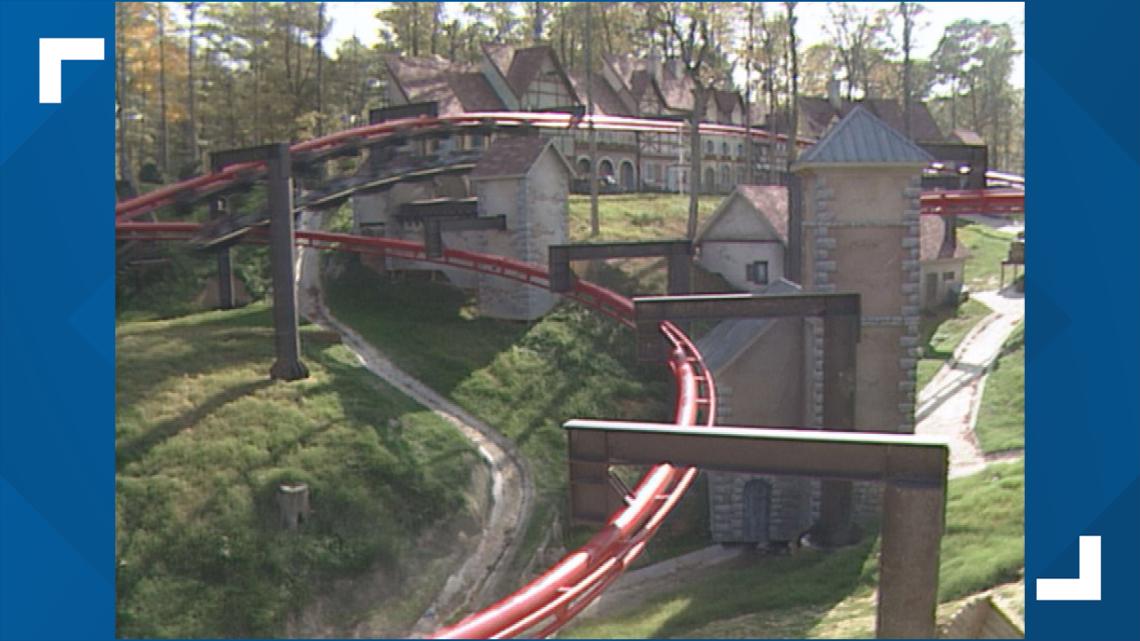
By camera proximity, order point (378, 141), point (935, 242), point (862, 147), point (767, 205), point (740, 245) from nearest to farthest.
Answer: point (862, 147) → point (378, 141) → point (767, 205) → point (740, 245) → point (935, 242)

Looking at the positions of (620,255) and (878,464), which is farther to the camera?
(620,255)

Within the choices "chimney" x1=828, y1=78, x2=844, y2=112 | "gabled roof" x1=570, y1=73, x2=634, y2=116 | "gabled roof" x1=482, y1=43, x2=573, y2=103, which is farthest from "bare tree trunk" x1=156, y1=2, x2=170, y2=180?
"chimney" x1=828, y1=78, x2=844, y2=112

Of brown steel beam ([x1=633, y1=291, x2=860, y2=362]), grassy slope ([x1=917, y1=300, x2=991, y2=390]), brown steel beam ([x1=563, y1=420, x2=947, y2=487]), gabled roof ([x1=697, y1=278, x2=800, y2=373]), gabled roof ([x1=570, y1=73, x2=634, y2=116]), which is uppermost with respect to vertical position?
gabled roof ([x1=570, y1=73, x2=634, y2=116])

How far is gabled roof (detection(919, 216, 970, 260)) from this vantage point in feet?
119

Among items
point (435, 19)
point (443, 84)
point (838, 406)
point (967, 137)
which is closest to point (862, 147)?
point (838, 406)

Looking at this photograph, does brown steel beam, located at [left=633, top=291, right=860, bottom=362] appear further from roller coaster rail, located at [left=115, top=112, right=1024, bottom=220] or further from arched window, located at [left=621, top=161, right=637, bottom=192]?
arched window, located at [left=621, top=161, right=637, bottom=192]

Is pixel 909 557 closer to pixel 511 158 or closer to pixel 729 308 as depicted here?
pixel 729 308

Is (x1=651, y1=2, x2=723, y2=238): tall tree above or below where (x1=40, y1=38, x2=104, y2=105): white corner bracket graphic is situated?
above

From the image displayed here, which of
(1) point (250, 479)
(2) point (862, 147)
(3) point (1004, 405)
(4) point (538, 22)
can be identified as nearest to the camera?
(1) point (250, 479)

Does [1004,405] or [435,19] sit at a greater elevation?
[435,19]

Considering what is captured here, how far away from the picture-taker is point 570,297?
80.4 ft

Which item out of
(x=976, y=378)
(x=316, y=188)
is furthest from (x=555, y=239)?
(x=976, y=378)
